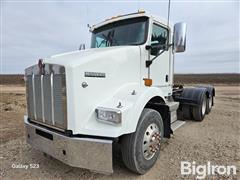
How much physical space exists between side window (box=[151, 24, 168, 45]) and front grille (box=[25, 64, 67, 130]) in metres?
2.18

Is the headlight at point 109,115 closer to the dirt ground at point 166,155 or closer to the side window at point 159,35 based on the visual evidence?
the dirt ground at point 166,155

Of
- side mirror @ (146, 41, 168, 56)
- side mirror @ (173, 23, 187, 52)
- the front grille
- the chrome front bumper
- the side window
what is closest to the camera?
the chrome front bumper

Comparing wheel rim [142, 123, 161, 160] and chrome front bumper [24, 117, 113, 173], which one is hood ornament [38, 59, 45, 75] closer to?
chrome front bumper [24, 117, 113, 173]

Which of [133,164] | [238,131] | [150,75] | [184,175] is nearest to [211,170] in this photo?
[184,175]

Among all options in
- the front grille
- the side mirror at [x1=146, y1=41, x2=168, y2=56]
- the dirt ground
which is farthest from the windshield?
the dirt ground

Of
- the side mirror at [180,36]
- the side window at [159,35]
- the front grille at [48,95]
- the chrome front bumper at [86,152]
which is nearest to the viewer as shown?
the chrome front bumper at [86,152]

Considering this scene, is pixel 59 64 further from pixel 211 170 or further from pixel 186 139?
pixel 186 139

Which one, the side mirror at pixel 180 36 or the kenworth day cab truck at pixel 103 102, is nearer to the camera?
the kenworth day cab truck at pixel 103 102

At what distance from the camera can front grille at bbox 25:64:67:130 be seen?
256 cm

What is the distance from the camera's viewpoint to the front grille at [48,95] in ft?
8.39

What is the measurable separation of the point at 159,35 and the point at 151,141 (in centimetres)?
236

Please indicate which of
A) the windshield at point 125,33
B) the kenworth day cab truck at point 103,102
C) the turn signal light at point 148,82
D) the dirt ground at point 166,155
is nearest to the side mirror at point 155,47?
the kenworth day cab truck at point 103,102

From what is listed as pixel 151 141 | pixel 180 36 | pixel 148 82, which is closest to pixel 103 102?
pixel 151 141

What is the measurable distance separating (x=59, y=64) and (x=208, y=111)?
6626 millimetres
